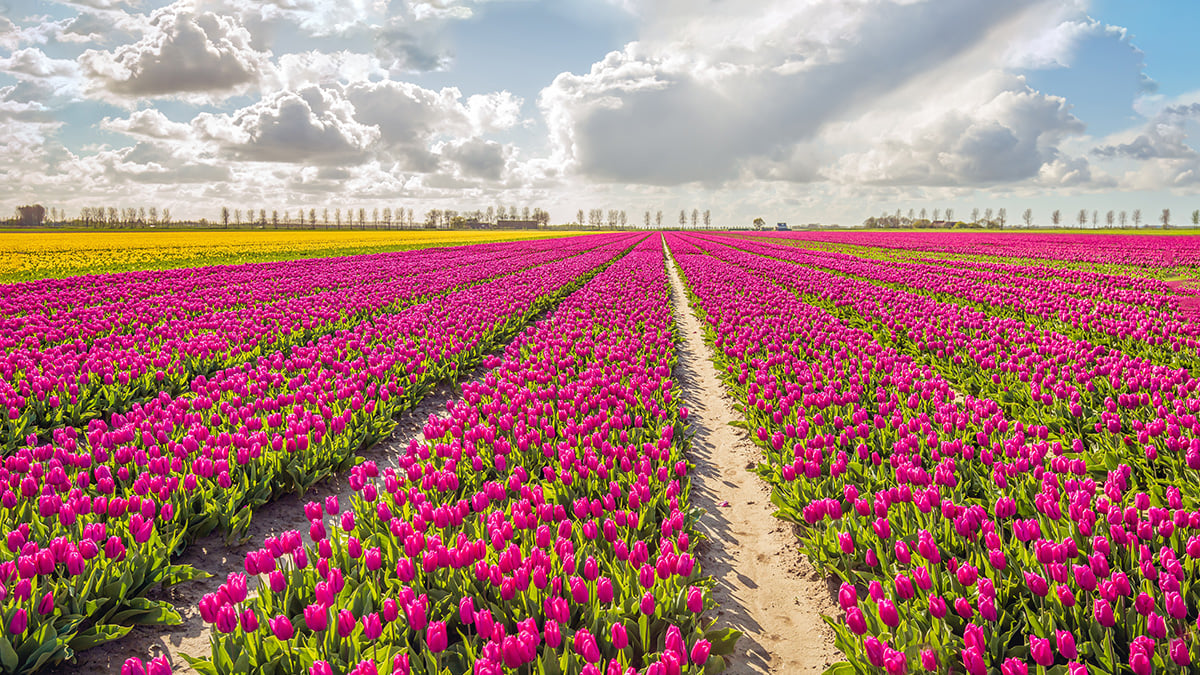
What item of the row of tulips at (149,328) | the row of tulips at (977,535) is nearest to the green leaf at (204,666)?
the row of tulips at (977,535)

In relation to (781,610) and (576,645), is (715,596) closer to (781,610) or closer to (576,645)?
(781,610)

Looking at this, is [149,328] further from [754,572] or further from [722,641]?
[722,641]

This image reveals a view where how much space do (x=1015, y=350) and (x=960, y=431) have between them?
14.8 ft

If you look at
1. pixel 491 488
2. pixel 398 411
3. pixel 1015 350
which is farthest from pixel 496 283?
pixel 491 488

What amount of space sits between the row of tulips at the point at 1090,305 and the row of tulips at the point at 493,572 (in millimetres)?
8627

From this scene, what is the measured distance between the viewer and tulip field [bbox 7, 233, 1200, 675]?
9.75ft

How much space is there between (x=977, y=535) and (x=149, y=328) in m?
13.3

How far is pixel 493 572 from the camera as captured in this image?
10.9 feet

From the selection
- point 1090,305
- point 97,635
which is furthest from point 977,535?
point 1090,305

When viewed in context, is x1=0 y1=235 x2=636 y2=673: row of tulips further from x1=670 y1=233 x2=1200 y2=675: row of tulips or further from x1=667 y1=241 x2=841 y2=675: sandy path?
x1=670 y1=233 x2=1200 y2=675: row of tulips

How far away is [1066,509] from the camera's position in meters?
4.02

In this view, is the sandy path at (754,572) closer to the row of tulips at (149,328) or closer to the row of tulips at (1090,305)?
the row of tulips at (149,328)

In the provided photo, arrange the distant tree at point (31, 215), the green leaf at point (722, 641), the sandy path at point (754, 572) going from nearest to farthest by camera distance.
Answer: the green leaf at point (722, 641) < the sandy path at point (754, 572) < the distant tree at point (31, 215)

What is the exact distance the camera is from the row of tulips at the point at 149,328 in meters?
6.95
